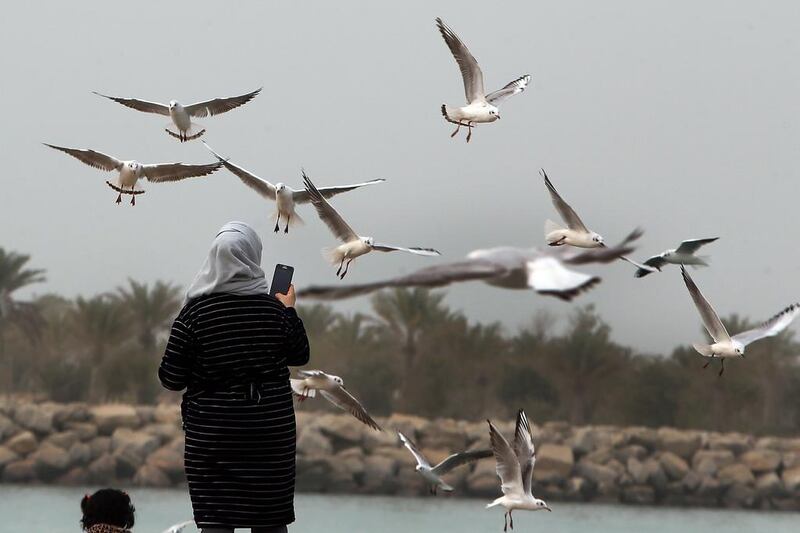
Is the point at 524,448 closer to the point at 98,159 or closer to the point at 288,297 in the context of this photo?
the point at 288,297

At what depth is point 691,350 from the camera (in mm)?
9344

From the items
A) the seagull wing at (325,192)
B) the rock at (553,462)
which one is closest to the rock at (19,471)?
the rock at (553,462)

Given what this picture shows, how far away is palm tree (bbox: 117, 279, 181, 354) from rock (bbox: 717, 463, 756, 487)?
4.28 metres

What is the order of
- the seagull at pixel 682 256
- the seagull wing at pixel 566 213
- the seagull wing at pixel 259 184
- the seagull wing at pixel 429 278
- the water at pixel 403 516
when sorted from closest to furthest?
1. the seagull wing at pixel 429 278
2. the seagull wing at pixel 566 213
3. the seagull at pixel 682 256
4. the seagull wing at pixel 259 184
5. the water at pixel 403 516

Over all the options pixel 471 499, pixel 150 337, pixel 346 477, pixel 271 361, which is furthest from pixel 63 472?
pixel 271 361

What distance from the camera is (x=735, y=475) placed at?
31.7 ft

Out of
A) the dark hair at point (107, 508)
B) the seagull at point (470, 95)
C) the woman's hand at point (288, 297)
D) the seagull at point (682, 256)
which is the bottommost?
the dark hair at point (107, 508)

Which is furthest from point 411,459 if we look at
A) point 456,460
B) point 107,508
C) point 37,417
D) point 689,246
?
point 107,508

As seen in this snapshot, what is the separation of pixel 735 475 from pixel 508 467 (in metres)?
5.92

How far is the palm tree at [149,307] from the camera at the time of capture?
32.0 ft

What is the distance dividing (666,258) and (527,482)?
871mm

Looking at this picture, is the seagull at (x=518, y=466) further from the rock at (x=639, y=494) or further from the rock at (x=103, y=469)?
the rock at (x=103, y=469)

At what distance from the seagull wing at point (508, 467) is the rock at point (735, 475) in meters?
5.77

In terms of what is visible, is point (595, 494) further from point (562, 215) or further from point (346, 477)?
point (562, 215)
